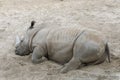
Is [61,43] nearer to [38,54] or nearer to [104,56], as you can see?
[38,54]

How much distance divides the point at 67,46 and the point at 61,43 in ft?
0.40

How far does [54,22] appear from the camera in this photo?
301 inches

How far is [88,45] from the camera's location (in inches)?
212

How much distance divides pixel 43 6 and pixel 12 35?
2.07m

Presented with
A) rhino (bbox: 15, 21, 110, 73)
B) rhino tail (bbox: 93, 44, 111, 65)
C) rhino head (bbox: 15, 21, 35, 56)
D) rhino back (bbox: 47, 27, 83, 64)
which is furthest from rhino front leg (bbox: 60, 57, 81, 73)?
rhino head (bbox: 15, 21, 35, 56)

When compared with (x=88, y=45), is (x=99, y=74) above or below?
below

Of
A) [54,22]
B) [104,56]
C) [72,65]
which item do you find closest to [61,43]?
[72,65]

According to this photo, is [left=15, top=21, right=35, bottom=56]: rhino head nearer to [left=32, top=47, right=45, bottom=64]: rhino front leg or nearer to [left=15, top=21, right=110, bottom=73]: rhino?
[left=15, top=21, right=110, bottom=73]: rhino

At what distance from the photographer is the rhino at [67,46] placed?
5.41m

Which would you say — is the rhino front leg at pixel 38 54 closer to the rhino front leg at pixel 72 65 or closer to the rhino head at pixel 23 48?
the rhino head at pixel 23 48

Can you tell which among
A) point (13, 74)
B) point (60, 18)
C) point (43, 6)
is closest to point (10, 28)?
point (60, 18)

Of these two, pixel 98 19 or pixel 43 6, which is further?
pixel 43 6

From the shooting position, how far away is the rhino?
5.41 meters

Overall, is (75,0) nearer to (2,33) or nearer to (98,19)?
(98,19)
